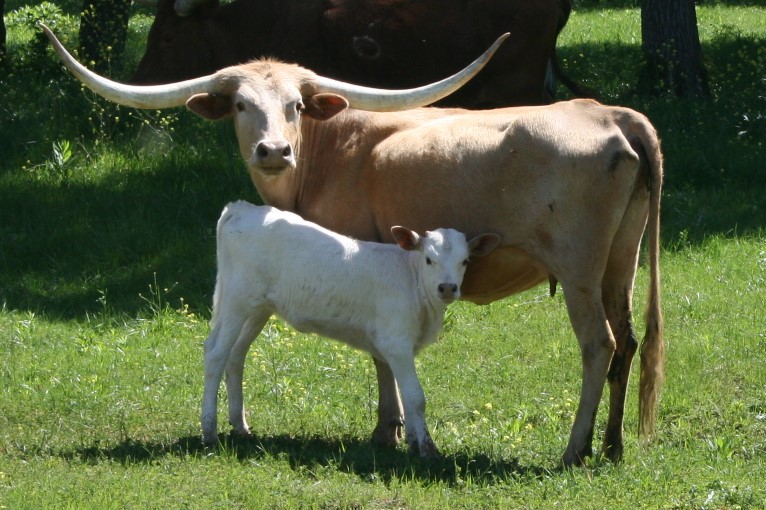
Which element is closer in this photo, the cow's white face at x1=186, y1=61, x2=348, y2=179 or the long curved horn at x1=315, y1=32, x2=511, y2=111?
the cow's white face at x1=186, y1=61, x2=348, y2=179

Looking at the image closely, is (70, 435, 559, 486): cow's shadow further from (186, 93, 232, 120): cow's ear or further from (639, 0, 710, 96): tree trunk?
(639, 0, 710, 96): tree trunk

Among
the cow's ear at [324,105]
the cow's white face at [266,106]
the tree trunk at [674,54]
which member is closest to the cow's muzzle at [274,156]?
the cow's white face at [266,106]

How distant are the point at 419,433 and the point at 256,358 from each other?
2.69 meters

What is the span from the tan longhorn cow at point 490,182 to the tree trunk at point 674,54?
26.9ft

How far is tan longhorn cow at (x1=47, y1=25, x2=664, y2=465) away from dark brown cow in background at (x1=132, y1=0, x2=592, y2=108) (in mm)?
5389

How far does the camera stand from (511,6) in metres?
13.6

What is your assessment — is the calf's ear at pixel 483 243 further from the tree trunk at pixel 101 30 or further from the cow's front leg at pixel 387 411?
the tree trunk at pixel 101 30

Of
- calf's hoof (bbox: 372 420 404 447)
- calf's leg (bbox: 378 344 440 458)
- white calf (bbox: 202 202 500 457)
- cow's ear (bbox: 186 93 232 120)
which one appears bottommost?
calf's hoof (bbox: 372 420 404 447)

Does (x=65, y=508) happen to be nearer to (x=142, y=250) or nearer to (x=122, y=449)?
(x=122, y=449)

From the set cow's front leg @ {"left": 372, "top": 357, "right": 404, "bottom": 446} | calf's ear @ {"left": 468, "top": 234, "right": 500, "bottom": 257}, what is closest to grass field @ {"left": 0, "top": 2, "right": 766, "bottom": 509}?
cow's front leg @ {"left": 372, "top": 357, "right": 404, "bottom": 446}

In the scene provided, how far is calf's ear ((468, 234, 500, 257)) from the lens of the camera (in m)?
7.12

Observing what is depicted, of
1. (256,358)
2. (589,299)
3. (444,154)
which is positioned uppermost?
(444,154)

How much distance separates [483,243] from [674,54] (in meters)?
9.41

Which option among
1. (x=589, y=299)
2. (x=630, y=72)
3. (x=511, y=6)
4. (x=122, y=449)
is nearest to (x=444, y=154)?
(x=589, y=299)
